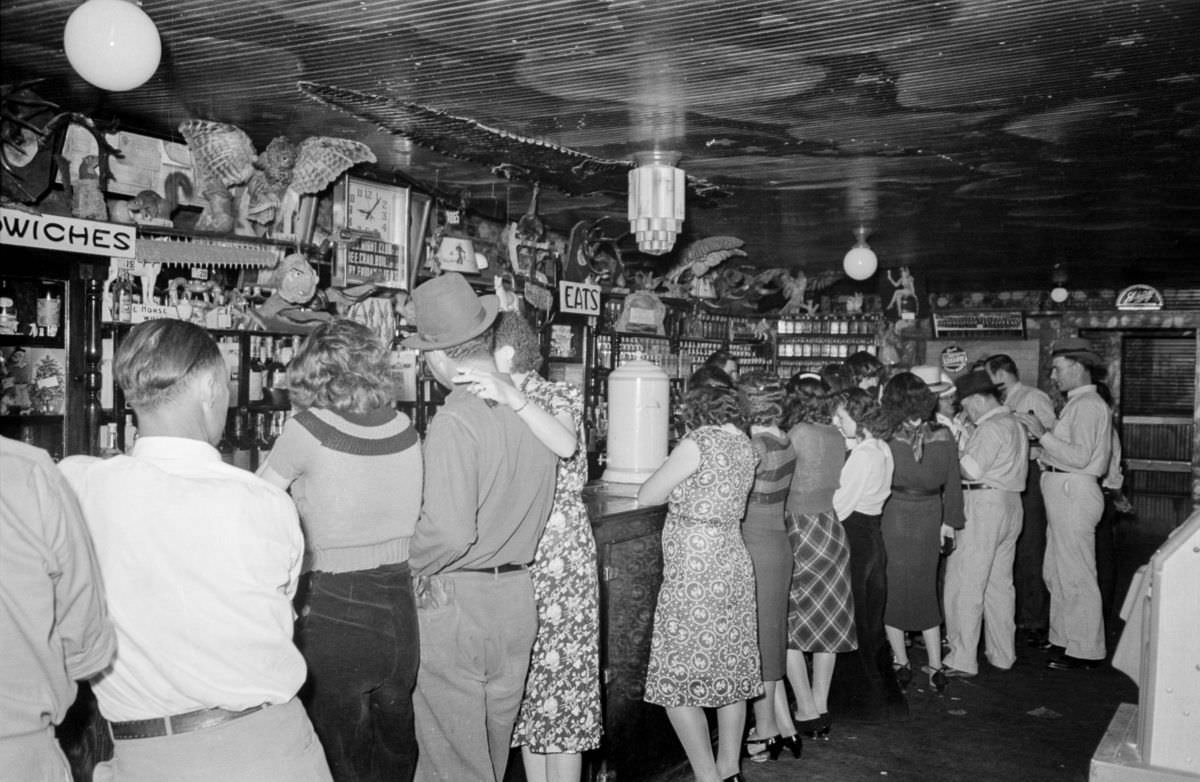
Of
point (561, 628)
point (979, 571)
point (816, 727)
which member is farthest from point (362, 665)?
point (979, 571)

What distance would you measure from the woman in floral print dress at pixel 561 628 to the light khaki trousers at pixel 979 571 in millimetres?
3122

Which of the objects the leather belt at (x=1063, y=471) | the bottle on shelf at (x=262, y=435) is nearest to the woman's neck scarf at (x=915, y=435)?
the leather belt at (x=1063, y=471)

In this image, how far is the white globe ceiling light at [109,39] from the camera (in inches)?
104

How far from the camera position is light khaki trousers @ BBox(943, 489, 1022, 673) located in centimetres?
530

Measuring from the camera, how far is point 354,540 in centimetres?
236

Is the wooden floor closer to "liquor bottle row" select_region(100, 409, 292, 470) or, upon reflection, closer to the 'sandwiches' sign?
"liquor bottle row" select_region(100, 409, 292, 470)

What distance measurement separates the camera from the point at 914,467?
15.9 ft

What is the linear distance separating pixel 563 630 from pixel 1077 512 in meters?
3.97

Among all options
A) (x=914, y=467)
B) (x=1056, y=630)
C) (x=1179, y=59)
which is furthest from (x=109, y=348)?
(x=1056, y=630)

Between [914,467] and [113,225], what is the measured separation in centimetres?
398

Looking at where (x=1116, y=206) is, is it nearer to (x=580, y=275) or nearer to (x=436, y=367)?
(x=580, y=275)

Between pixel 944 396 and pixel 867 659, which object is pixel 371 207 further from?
pixel 944 396

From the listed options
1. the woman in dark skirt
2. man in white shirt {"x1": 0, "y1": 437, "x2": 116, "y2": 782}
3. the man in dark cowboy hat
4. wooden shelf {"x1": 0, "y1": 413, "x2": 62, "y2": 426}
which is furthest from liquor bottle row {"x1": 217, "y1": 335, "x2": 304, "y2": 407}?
man in white shirt {"x1": 0, "y1": 437, "x2": 116, "y2": 782}

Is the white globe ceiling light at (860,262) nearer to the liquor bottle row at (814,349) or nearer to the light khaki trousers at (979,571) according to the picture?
the light khaki trousers at (979,571)
